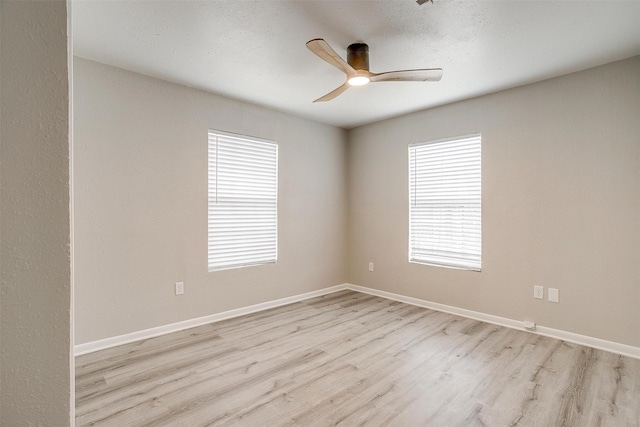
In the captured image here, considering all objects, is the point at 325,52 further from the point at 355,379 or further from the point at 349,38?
the point at 355,379

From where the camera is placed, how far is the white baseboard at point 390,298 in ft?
8.95

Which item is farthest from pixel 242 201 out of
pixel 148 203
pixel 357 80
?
pixel 357 80

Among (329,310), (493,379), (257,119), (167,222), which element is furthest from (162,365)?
(257,119)

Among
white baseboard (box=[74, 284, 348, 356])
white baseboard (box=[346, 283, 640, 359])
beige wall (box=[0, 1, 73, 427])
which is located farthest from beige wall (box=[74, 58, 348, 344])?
beige wall (box=[0, 1, 73, 427])

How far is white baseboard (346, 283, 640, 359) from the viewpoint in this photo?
107 inches

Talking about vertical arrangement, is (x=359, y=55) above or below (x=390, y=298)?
above

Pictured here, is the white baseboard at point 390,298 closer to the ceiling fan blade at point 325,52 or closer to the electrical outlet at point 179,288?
the electrical outlet at point 179,288

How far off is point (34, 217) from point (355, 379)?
2.17 m

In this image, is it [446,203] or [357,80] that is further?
[446,203]

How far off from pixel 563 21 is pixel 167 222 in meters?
3.59

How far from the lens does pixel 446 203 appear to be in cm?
389

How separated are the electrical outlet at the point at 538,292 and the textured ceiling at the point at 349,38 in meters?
2.03

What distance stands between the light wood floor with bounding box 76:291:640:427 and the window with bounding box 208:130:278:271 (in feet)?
2.82

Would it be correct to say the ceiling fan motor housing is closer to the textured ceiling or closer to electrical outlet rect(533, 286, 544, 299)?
the textured ceiling
